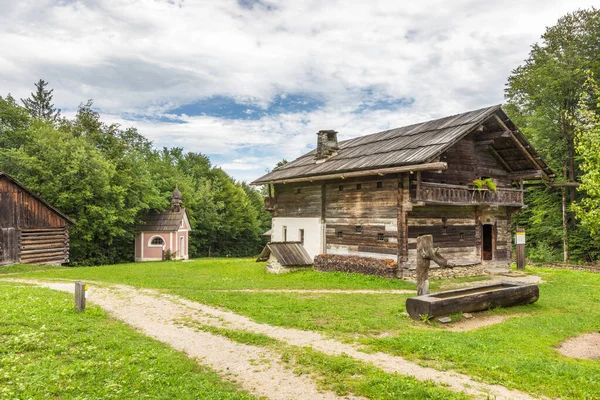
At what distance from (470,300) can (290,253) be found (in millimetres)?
12026

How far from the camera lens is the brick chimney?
24688 mm

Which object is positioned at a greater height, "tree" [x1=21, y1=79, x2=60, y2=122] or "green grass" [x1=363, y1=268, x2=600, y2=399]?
"tree" [x1=21, y1=79, x2=60, y2=122]

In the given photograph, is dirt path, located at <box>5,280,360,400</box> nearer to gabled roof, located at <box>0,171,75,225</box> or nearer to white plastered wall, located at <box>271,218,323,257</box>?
white plastered wall, located at <box>271,218,323,257</box>

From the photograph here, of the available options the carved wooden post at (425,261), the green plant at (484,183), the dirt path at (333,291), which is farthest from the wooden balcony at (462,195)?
the carved wooden post at (425,261)

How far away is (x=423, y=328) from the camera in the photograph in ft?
32.8

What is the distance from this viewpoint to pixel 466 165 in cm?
2072

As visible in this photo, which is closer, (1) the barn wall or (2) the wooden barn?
(1) the barn wall

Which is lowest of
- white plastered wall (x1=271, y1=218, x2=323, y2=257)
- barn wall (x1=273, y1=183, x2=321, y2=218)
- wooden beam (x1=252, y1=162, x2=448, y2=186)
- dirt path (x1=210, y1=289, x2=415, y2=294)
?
dirt path (x1=210, y1=289, x2=415, y2=294)

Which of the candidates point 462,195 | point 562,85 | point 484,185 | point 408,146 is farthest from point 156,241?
point 562,85

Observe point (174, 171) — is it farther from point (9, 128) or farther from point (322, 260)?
point (322, 260)

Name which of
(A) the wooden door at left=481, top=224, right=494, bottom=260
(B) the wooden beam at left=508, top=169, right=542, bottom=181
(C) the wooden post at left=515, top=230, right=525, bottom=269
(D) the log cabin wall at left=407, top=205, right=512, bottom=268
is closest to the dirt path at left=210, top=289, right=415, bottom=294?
(D) the log cabin wall at left=407, top=205, right=512, bottom=268

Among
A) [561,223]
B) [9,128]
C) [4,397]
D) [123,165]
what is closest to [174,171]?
[123,165]

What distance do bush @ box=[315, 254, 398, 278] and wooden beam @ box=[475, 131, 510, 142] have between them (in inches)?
334

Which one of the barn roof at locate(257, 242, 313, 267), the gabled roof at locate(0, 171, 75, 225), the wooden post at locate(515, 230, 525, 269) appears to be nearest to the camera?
the barn roof at locate(257, 242, 313, 267)
